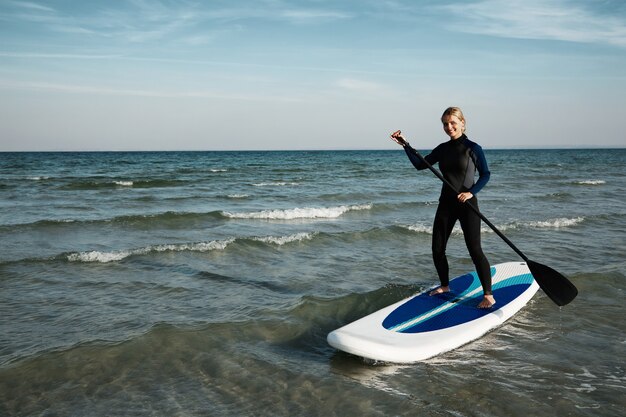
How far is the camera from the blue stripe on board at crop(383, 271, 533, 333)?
187 inches

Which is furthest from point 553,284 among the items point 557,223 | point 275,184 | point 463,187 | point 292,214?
point 275,184

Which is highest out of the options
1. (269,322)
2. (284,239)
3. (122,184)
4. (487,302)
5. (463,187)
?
(463,187)

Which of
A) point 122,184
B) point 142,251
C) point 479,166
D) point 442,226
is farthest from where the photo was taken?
point 122,184

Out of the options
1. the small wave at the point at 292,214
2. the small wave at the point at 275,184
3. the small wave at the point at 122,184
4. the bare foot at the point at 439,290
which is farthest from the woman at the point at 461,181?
the small wave at the point at 122,184

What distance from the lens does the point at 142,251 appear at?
8859 millimetres

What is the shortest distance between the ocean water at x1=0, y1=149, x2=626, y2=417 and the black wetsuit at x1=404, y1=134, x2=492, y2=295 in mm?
802

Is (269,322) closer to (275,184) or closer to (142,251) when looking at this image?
(142,251)

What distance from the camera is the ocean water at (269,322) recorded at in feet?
12.4

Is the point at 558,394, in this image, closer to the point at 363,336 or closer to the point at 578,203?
the point at 363,336

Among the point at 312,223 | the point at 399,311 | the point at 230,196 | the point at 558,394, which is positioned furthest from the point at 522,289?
the point at 230,196

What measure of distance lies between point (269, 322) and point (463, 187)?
2.41 meters

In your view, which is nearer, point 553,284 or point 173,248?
point 553,284

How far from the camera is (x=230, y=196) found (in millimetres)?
18656

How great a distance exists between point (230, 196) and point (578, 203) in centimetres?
1166
